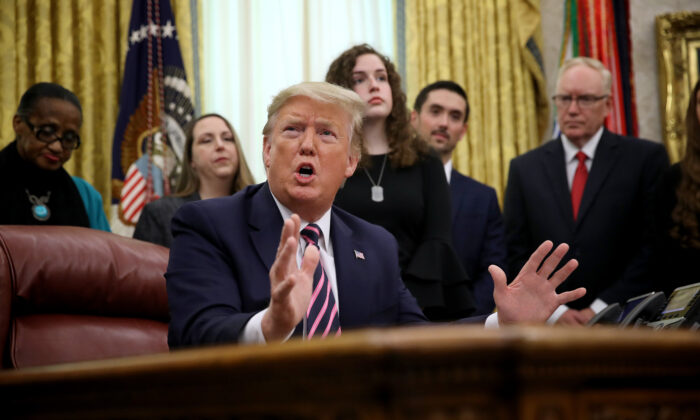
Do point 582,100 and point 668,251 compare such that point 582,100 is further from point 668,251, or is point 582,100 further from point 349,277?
point 349,277

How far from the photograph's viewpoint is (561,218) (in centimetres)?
389

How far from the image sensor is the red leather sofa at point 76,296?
6.38 feet

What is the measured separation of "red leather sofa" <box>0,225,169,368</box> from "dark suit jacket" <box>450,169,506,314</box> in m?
2.04

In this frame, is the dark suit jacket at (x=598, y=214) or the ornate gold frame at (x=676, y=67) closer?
the dark suit jacket at (x=598, y=214)

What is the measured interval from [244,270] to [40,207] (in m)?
1.55

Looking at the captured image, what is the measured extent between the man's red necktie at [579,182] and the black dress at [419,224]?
0.93 m

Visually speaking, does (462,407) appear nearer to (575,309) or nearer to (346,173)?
(346,173)

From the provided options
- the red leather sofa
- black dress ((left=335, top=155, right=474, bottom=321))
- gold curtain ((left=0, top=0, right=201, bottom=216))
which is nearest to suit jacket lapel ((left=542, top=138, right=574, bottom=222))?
black dress ((left=335, top=155, right=474, bottom=321))

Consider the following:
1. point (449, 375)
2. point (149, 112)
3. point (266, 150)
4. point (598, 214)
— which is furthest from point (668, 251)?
point (149, 112)

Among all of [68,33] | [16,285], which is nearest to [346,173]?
[16,285]

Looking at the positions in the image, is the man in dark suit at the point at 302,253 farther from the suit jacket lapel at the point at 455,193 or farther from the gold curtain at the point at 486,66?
the gold curtain at the point at 486,66

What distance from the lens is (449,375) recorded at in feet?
2.31

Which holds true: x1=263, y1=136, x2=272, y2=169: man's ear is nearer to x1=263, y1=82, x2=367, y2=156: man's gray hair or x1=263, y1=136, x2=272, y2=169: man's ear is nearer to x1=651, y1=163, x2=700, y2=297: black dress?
x1=263, y1=82, x2=367, y2=156: man's gray hair

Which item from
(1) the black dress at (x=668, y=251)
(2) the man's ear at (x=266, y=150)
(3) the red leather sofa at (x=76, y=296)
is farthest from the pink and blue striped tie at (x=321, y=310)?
(1) the black dress at (x=668, y=251)
